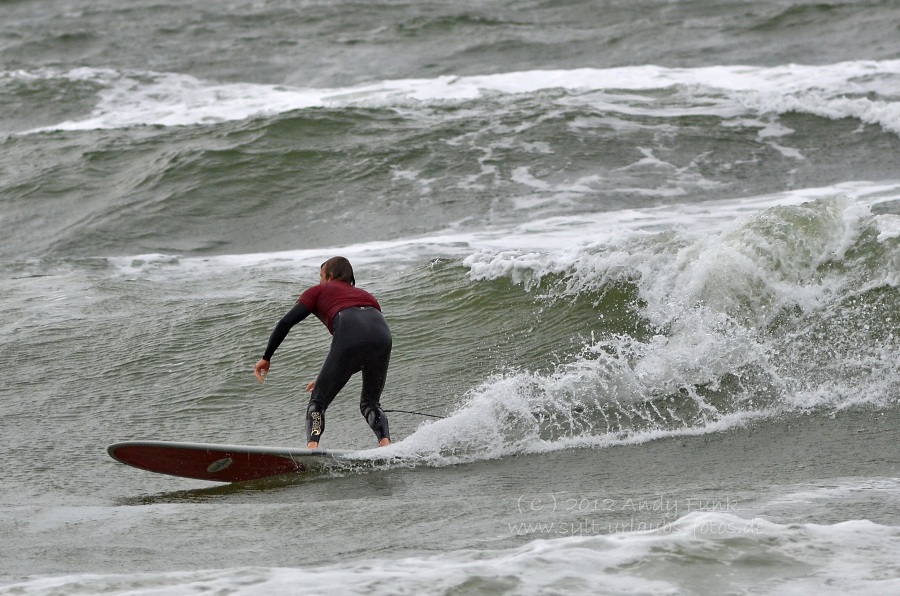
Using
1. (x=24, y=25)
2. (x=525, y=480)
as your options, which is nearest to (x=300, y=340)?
(x=525, y=480)

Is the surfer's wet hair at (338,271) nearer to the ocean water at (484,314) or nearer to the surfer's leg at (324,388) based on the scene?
the surfer's leg at (324,388)

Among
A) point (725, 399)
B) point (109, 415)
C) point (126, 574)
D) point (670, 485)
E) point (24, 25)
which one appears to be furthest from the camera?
point (24, 25)

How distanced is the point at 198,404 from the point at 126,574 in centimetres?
384

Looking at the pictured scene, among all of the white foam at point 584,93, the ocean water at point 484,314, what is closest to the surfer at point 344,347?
the ocean water at point 484,314

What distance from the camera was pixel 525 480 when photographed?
5.85 meters

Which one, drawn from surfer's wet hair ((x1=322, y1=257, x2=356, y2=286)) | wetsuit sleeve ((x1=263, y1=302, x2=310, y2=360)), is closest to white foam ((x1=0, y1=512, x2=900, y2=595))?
wetsuit sleeve ((x1=263, y1=302, x2=310, y2=360))

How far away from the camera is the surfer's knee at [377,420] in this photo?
6500mm

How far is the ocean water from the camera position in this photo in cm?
446

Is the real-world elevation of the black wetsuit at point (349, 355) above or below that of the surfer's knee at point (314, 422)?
above

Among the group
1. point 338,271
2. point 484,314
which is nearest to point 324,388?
point 338,271

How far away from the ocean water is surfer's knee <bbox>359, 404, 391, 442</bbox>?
0.70 feet

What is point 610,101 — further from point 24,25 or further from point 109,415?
point 24,25

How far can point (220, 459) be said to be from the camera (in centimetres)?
610

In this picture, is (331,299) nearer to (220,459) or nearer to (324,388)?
(324,388)
